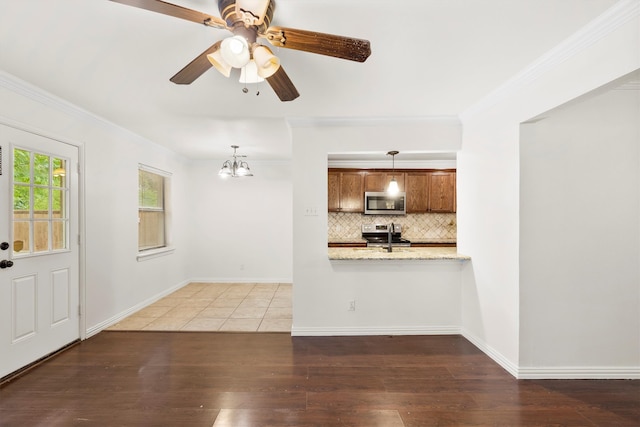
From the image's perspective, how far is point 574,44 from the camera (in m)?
1.82

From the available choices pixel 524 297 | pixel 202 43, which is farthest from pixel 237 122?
pixel 524 297

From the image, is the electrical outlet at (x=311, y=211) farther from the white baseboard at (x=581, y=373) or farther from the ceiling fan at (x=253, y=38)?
the white baseboard at (x=581, y=373)

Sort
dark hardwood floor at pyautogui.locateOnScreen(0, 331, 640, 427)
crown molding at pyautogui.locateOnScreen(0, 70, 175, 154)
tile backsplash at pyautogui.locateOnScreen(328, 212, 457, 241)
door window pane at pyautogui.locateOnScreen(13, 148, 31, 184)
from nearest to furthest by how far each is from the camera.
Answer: dark hardwood floor at pyautogui.locateOnScreen(0, 331, 640, 427) < crown molding at pyautogui.locateOnScreen(0, 70, 175, 154) < door window pane at pyautogui.locateOnScreen(13, 148, 31, 184) < tile backsplash at pyautogui.locateOnScreen(328, 212, 457, 241)

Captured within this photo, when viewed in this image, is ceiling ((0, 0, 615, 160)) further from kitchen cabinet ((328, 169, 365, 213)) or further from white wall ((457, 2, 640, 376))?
kitchen cabinet ((328, 169, 365, 213))

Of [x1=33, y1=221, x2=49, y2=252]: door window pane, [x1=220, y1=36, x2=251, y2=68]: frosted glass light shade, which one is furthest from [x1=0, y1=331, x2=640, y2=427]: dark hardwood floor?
Answer: [x1=220, y1=36, x2=251, y2=68]: frosted glass light shade

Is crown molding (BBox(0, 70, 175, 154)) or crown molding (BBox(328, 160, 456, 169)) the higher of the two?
crown molding (BBox(0, 70, 175, 154))

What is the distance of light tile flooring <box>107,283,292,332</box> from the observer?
3.49 m

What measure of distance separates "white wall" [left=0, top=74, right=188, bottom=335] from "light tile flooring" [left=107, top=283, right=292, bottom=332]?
326mm

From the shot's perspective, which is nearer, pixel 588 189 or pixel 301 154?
pixel 588 189

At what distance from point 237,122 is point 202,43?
1.57 m

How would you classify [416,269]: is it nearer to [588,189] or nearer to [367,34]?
[588,189]

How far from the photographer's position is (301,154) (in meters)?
3.23

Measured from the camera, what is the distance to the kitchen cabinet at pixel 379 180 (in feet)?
17.9

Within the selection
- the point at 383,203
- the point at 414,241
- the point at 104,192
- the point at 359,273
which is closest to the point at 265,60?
the point at 359,273
